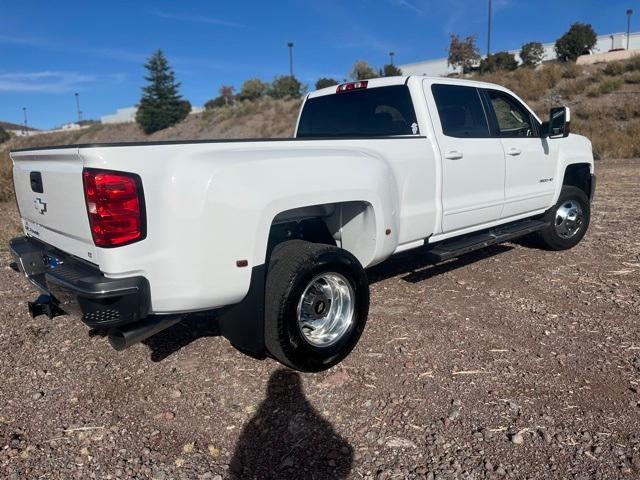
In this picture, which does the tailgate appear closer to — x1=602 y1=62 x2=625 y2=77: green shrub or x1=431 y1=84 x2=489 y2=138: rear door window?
x1=431 y1=84 x2=489 y2=138: rear door window

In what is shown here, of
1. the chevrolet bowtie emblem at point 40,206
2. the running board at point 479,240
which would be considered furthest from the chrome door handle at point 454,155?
the chevrolet bowtie emblem at point 40,206

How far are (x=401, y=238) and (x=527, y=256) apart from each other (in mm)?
2597

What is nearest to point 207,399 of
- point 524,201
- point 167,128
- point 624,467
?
point 624,467

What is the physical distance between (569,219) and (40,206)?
18.4 ft

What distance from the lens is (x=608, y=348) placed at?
11.7 ft

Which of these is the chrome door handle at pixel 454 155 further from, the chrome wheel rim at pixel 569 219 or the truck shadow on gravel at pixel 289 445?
the truck shadow on gravel at pixel 289 445

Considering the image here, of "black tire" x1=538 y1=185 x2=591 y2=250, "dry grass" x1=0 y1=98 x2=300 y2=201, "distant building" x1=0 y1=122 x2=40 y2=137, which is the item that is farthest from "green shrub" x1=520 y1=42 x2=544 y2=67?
"distant building" x1=0 y1=122 x2=40 y2=137

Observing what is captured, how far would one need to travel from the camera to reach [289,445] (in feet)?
8.78

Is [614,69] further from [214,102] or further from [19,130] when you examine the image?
[19,130]

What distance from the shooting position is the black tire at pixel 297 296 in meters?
3.06

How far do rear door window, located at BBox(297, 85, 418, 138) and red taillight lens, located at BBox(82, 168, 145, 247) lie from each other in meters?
2.55

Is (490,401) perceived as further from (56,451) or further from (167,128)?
(167,128)

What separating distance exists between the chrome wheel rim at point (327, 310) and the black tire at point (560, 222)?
11.3ft

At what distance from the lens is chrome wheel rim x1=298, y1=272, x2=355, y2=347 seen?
134 inches
